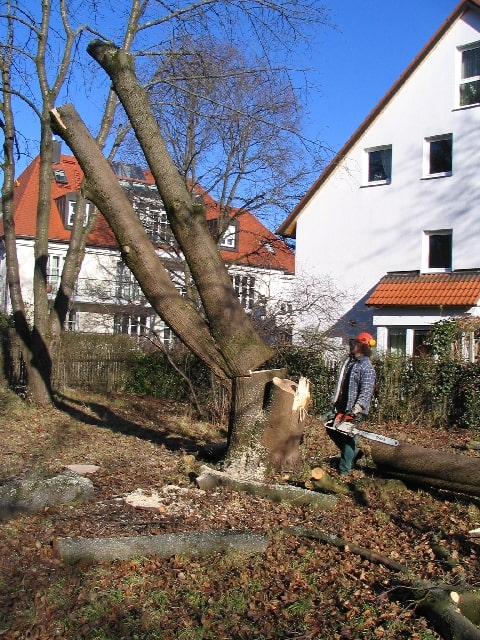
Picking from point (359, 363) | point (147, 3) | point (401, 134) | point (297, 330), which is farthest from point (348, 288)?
point (359, 363)

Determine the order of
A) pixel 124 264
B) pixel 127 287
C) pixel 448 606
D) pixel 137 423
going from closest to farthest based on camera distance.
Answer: pixel 448 606 < pixel 137 423 < pixel 124 264 < pixel 127 287

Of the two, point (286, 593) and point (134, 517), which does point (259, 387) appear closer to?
point (134, 517)

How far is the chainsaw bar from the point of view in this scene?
8.39m

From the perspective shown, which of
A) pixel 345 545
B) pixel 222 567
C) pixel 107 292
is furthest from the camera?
pixel 107 292

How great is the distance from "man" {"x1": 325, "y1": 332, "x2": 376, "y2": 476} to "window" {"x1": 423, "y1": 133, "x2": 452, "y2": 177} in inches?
655

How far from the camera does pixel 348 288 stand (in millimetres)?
26875

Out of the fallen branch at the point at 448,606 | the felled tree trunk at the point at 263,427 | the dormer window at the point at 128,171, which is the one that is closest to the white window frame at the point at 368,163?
the dormer window at the point at 128,171

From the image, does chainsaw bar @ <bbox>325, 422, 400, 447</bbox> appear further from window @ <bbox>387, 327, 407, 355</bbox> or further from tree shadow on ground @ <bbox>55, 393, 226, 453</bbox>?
window @ <bbox>387, 327, 407, 355</bbox>

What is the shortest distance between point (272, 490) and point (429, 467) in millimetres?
1656

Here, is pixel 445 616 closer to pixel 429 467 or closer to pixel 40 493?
pixel 429 467

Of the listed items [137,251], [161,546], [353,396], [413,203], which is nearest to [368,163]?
[413,203]

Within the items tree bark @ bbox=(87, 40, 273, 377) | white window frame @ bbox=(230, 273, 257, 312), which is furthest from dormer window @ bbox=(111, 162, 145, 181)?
tree bark @ bbox=(87, 40, 273, 377)

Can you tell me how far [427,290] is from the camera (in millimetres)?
23641

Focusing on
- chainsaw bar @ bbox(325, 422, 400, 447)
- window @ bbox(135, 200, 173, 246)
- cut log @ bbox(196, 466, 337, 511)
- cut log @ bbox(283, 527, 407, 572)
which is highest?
window @ bbox(135, 200, 173, 246)
